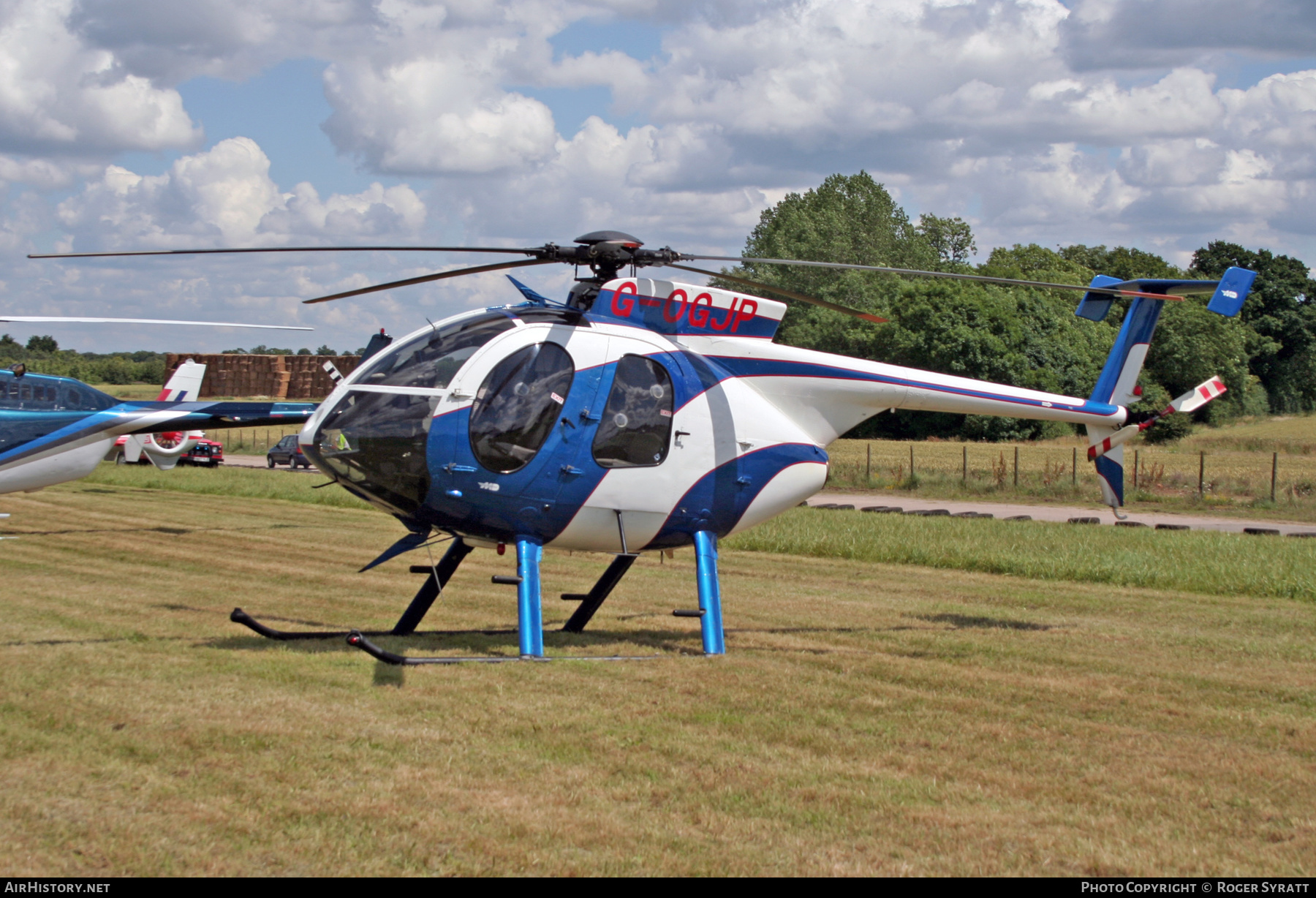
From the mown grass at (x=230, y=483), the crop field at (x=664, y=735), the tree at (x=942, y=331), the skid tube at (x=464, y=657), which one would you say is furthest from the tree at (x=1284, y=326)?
the skid tube at (x=464, y=657)

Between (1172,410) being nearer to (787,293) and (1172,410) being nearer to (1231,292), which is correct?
(1231,292)

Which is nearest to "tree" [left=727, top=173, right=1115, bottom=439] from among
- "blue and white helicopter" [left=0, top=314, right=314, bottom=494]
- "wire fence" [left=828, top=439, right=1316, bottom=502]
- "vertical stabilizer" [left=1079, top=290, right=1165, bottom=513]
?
"wire fence" [left=828, top=439, right=1316, bottom=502]

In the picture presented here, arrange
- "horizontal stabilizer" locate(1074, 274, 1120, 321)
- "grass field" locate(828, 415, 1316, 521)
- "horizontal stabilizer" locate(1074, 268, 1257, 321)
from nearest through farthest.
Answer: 1. "horizontal stabilizer" locate(1074, 268, 1257, 321)
2. "horizontal stabilizer" locate(1074, 274, 1120, 321)
3. "grass field" locate(828, 415, 1316, 521)

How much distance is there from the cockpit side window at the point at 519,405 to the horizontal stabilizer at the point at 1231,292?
6.33 metres

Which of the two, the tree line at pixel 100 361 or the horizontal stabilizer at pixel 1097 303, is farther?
the tree line at pixel 100 361

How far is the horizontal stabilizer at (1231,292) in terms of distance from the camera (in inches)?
432

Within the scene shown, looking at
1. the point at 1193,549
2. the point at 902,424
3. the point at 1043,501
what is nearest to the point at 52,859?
the point at 1193,549

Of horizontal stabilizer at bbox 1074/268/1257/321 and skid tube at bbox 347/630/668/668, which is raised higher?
horizontal stabilizer at bbox 1074/268/1257/321

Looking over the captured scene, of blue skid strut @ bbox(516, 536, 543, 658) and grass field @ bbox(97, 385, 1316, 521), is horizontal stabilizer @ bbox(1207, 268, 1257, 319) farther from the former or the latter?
grass field @ bbox(97, 385, 1316, 521)

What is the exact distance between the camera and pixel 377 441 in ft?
29.2

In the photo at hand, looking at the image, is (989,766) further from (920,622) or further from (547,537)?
(920,622)

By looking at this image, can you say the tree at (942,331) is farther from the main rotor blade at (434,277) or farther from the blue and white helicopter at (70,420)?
the main rotor blade at (434,277)

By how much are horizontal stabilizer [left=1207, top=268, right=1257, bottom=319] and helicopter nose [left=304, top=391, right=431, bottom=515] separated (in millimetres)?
7514

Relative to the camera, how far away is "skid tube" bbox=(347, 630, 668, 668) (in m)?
8.20
